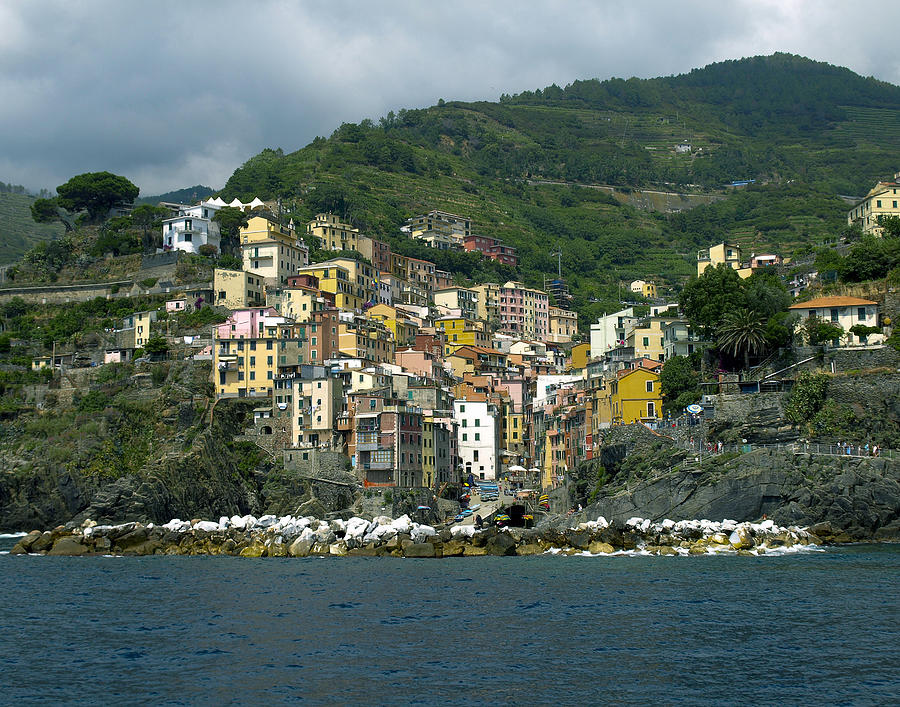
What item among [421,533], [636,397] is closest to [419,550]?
[421,533]

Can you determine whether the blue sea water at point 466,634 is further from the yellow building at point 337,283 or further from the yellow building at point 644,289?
the yellow building at point 644,289

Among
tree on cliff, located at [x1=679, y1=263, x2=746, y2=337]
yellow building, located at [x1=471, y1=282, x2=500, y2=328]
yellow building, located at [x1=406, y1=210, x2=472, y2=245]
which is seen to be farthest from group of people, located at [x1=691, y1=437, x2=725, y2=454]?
yellow building, located at [x1=406, y1=210, x2=472, y2=245]

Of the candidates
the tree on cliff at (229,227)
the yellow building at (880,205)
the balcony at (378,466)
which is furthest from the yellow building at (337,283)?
the yellow building at (880,205)

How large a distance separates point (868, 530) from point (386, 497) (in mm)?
33616

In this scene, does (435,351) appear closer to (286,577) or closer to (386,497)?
(386,497)

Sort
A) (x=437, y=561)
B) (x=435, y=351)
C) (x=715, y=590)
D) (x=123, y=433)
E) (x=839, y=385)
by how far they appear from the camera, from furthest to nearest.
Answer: (x=435, y=351) < (x=123, y=433) < (x=839, y=385) < (x=437, y=561) < (x=715, y=590)

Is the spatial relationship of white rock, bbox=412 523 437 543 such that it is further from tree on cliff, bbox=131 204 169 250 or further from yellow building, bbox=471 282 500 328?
yellow building, bbox=471 282 500 328

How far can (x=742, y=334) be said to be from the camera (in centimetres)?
7325

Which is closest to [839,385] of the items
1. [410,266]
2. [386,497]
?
[386,497]

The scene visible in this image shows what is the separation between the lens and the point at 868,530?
58375 millimetres

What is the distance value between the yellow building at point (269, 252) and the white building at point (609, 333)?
107 feet

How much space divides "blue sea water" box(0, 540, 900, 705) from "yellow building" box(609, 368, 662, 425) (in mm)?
24612

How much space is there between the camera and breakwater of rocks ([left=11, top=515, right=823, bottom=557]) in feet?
186

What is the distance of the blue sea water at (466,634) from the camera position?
25.6 m
